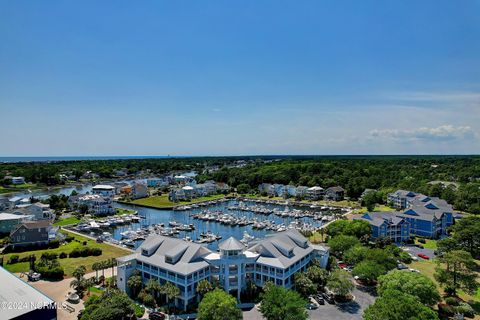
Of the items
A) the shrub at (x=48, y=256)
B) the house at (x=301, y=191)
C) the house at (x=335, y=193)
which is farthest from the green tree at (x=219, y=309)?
the house at (x=335, y=193)

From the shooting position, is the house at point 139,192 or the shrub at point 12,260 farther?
the house at point 139,192

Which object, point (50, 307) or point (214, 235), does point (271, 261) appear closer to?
point (50, 307)

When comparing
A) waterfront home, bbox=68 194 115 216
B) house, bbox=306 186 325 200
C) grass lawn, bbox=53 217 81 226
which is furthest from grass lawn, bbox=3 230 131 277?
house, bbox=306 186 325 200

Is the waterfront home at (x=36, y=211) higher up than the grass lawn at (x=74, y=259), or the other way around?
the waterfront home at (x=36, y=211)

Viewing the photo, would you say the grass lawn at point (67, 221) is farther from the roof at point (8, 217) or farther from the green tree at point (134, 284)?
the green tree at point (134, 284)

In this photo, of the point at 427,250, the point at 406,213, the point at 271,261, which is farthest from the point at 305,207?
the point at 271,261

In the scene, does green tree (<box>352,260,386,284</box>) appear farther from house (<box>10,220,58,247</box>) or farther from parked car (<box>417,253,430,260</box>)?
house (<box>10,220,58,247</box>)

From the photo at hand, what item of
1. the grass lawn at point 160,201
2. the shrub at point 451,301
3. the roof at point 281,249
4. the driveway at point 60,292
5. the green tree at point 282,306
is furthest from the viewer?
the grass lawn at point 160,201
